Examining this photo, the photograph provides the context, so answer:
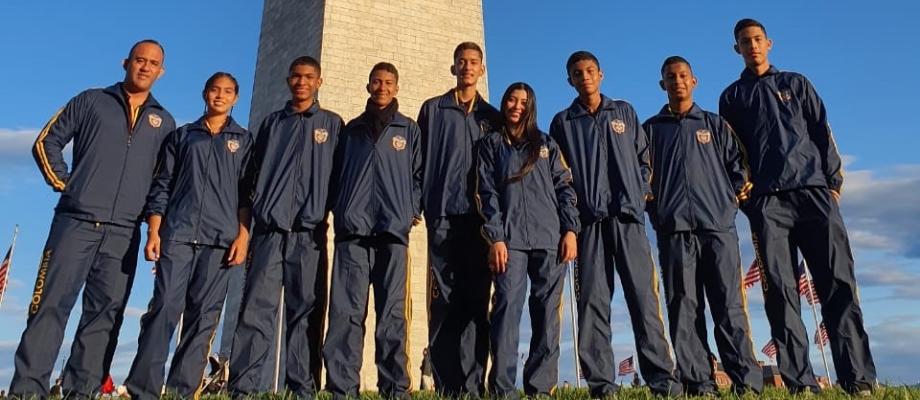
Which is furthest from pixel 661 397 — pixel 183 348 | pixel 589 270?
pixel 183 348

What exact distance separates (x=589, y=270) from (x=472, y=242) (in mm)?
774

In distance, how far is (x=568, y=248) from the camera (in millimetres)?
4637

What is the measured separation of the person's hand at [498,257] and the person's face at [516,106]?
0.92 meters

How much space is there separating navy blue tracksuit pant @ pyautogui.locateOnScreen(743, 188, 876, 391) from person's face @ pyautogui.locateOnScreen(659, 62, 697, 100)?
90 centimetres

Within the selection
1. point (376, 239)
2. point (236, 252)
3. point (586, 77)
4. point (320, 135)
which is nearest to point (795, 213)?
point (586, 77)

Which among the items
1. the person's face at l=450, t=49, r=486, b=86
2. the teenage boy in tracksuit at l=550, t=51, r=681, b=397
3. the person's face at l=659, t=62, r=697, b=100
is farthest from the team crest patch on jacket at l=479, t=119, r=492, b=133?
the person's face at l=659, t=62, r=697, b=100

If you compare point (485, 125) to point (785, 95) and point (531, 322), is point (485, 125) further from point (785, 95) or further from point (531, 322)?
point (785, 95)

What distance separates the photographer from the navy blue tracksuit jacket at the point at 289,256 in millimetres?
4645

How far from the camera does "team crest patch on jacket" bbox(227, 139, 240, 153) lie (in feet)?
16.3

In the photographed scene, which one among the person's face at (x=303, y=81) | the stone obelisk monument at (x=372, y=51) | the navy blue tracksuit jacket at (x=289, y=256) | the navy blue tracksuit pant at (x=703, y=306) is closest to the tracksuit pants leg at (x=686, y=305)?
the navy blue tracksuit pant at (x=703, y=306)

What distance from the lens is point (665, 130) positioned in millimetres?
5223

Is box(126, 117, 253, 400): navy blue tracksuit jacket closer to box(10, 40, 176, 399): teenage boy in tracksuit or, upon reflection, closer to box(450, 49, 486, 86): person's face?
box(10, 40, 176, 399): teenage boy in tracksuit

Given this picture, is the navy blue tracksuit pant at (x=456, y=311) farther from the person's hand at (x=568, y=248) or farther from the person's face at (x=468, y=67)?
the person's face at (x=468, y=67)

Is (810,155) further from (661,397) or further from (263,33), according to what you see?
(263,33)
